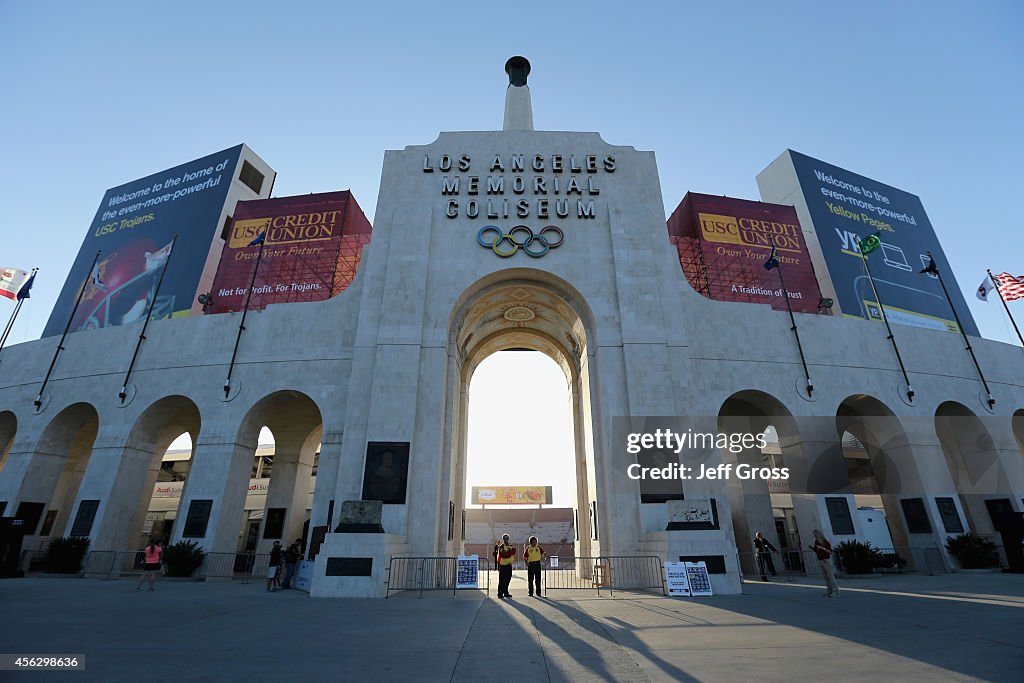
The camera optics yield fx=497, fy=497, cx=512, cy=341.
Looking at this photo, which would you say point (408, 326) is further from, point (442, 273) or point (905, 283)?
point (905, 283)

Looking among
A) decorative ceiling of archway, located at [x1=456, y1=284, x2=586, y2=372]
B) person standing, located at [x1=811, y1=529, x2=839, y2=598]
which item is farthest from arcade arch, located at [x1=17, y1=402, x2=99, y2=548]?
person standing, located at [x1=811, y1=529, x2=839, y2=598]

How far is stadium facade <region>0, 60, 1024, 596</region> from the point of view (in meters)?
20.9

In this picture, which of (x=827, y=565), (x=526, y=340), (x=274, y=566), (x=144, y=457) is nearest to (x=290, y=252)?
(x=144, y=457)

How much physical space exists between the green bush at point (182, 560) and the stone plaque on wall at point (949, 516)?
33030 millimetres

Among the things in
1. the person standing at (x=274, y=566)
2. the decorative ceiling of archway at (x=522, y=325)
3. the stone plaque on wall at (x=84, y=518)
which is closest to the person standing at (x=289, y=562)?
the person standing at (x=274, y=566)

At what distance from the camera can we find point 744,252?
34.1 meters

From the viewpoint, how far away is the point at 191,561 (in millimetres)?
20594

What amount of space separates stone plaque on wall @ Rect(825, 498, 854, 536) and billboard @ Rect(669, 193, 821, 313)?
14.0 meters

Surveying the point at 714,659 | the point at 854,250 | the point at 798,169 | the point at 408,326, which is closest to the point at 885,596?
the point at 714,659

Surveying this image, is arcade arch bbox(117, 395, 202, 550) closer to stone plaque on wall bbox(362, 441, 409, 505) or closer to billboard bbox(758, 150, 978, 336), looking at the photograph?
stone plaque on wall bbox(362, 441, 409, 505)

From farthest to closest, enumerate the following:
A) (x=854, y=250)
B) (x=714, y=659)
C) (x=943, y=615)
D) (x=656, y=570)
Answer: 1. (x=854, y=250)
2. (x=656, y=570)
3. (x=943, y=615)
4. (x=714, y=659)

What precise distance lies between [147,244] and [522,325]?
30.4m

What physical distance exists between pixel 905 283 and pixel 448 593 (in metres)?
39.5

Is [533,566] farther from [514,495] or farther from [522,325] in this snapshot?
[514,495]
